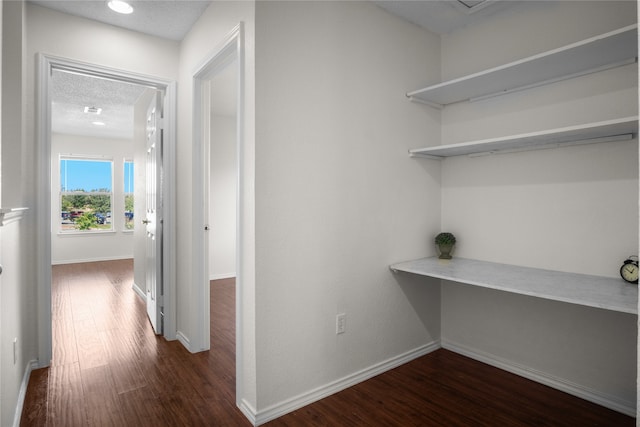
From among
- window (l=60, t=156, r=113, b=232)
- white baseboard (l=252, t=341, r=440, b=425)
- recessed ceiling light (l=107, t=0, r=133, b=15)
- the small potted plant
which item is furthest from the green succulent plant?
window (l=60, t=156, r=113, b=232)

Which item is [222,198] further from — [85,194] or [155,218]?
[85,194]

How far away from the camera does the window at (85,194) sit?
7.13 m

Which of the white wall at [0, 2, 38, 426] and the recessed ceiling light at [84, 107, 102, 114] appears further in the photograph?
the recessed ceiling light at [84, 107, 102, 114]

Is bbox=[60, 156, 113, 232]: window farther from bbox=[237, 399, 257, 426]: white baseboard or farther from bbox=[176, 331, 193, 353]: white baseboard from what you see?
bbox=[237, 399, 257, 426]: white baseboard

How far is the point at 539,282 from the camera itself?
1.97 metres

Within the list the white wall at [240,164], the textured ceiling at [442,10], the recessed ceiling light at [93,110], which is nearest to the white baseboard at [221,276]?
the white wall at [240,164]

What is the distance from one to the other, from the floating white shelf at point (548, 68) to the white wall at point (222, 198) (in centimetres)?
369

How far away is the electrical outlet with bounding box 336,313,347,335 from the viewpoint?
222 centimetres

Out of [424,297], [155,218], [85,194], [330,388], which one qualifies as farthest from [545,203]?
[85,194]

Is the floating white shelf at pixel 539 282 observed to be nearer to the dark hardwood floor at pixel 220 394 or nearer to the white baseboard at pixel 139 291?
the dark hardwood floor at pixel 220 394

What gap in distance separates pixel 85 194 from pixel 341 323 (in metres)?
7.14

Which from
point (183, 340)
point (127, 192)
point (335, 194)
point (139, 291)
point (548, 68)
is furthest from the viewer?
point (127, 192)

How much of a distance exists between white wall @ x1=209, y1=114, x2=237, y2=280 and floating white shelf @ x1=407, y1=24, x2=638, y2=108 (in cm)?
369

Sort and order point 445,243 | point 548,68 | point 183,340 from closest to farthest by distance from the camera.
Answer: point 548,68 → point 445,243 → point 183,340
